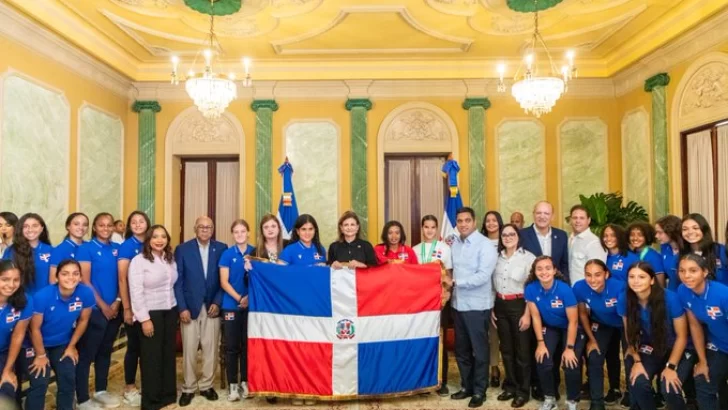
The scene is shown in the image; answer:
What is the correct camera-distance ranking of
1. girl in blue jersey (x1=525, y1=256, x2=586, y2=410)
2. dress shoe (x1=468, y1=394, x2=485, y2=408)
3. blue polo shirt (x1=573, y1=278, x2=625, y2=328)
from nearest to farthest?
blue polo shirt (x1=573, y1=278, x2=625, y2=328) → girl in blue jersey (x1=525, y1=256, x2=586, y2=410) → dress shoe (x1=468, y1=394, x2=485, y2=408)

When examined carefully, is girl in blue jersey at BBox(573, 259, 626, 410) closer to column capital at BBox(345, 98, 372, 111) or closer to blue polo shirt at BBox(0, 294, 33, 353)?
blue polo shirt at BBox(0, 294, 33, 353)

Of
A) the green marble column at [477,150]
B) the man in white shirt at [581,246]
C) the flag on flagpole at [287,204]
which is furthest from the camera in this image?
the green marble column at [477,150]

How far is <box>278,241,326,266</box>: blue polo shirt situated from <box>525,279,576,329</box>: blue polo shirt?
5.55 ft

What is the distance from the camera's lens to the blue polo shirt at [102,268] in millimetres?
4102

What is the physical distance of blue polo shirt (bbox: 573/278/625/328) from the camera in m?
3.59

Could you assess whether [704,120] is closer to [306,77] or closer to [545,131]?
[545,131]

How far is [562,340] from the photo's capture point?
3.94m

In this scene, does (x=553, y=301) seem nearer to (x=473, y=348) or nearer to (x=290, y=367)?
(x=473, y=348)

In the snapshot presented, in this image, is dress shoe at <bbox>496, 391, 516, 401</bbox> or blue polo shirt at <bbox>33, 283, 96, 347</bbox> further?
dress shoe at <bbox>496, 391, 516, 401</bbox>

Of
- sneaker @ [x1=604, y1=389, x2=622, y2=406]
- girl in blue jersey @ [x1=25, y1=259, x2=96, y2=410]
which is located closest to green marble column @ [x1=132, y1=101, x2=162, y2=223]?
girl in blue jersey @ [x1=25, y1=259, x2=96, y2=410]

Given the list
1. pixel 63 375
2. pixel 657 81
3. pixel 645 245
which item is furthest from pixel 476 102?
pixel 63 375

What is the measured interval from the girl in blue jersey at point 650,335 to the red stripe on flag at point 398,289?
1.34m

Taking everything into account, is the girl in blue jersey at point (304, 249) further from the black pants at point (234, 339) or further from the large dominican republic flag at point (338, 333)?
the black pants at point (234, 339)

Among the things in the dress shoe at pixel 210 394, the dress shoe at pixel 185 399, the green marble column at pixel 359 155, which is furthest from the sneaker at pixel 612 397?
the green marble column at pixel 359 155
